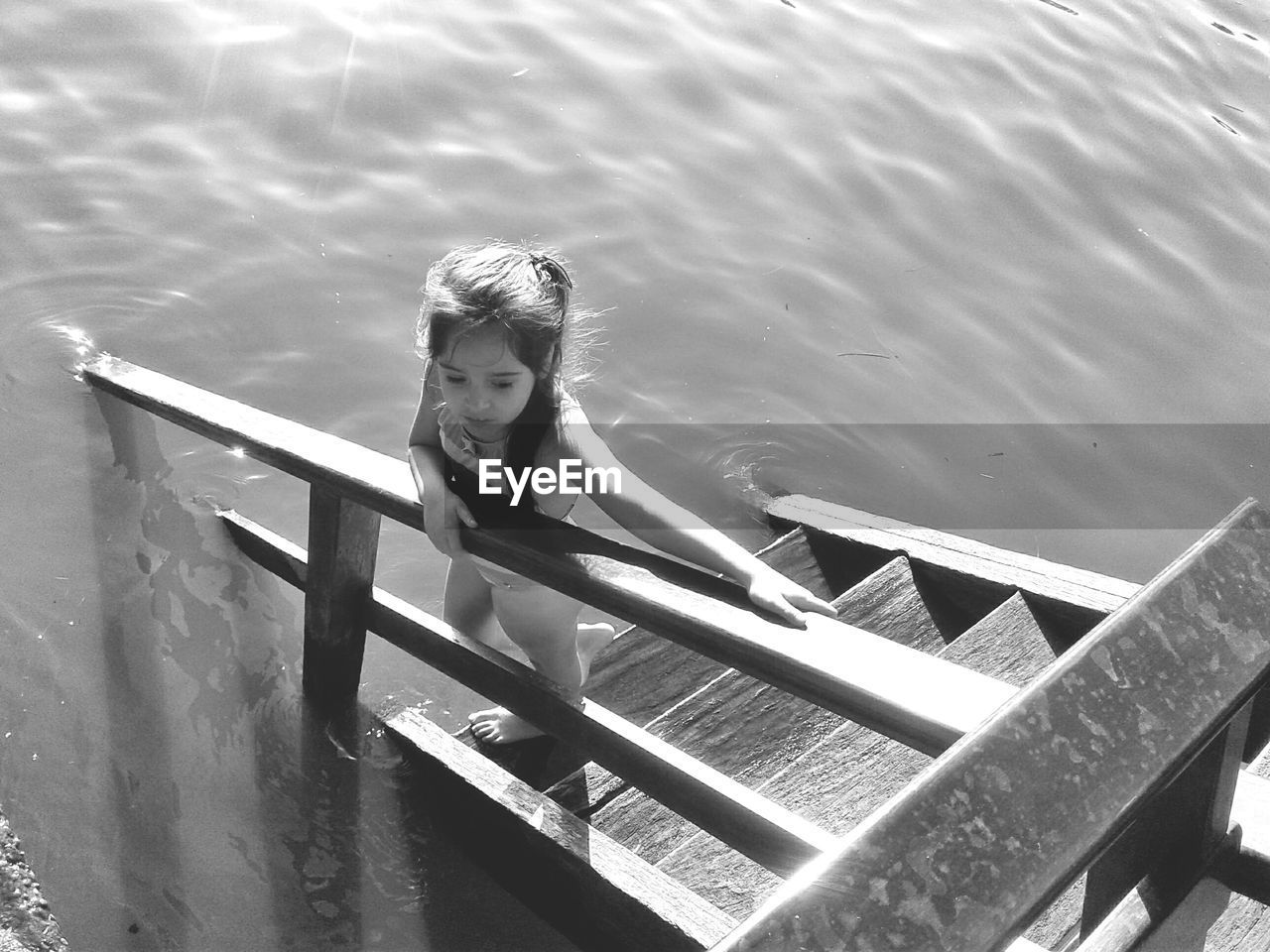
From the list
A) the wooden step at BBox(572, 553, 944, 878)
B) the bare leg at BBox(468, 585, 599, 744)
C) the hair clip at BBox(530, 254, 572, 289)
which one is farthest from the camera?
the wooden step at BBox(572, 553, 944, 878)

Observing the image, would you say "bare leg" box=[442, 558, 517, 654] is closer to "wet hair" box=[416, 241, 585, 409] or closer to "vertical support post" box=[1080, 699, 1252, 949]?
"wet hair" box=[416, 241, 585, 409]

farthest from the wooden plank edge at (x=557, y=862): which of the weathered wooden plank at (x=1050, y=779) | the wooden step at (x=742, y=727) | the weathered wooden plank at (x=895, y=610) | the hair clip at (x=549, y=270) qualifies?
the weathered wooden plank at (x=1050, y=779)

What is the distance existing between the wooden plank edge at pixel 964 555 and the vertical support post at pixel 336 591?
1.63 metres

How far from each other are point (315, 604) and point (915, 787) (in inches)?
92.4

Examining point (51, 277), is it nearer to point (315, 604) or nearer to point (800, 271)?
point (315, 604)

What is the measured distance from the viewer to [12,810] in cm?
268

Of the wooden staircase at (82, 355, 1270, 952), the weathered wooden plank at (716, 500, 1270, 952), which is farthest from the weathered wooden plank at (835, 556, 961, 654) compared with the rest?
the weathered wooden plank at (716, 500, 1270, 952)

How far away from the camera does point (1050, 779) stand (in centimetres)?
83

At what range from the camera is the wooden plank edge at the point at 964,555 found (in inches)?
126

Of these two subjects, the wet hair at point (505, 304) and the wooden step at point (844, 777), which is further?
the wooden step at point (844, 777)

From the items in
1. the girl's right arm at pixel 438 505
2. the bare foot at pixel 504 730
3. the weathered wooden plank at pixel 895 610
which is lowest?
the bare foot at pixel 504 730

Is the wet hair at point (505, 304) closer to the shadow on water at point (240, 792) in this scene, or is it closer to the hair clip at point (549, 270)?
the hair clip at point (549, 270)

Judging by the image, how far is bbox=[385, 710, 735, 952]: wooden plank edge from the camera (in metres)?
2.24

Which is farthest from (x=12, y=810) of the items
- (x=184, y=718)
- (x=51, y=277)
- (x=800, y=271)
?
(x=800, y=271)
